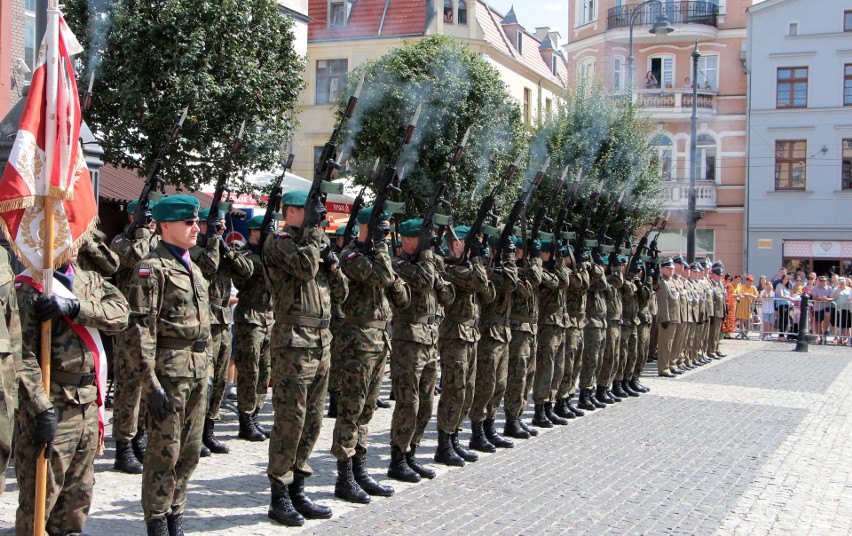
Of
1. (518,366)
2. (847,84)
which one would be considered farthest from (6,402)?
(847,84)

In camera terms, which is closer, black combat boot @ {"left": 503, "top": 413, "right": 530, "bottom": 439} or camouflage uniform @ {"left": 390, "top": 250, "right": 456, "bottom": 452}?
camouflage uniform @ {"left": 390, "top": 250, "right": 456, "bottom": 452}

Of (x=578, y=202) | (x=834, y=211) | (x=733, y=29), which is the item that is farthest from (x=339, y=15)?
(x=834, y=211)

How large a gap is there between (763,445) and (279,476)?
5.61 m

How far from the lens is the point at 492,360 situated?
8586 mm

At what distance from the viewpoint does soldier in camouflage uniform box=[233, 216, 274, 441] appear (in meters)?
8.88

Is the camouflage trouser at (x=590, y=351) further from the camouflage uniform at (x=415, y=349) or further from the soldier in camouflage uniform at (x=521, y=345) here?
the camouflage uniform at (x=415, y=349)

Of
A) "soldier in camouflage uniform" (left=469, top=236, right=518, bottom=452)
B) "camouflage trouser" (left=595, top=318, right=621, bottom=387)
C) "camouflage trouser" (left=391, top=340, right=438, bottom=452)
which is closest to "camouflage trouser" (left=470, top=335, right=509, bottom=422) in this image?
"soldier in camouflage uniform" (left=469, top=236, right=518, bottom=452)

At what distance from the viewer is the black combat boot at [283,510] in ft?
19.7

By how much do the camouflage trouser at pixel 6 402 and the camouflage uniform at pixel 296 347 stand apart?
230 centimetres

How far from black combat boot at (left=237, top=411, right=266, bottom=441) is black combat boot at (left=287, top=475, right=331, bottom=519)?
257cm

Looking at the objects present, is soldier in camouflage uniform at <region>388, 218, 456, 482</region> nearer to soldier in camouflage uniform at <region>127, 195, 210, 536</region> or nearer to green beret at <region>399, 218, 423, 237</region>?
green beret at <region>399, 218, 423, 237</region>

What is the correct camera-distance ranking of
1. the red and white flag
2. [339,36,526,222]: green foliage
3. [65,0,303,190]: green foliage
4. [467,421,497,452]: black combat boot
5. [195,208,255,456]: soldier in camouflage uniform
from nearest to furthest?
the red and white flag
[195,208,255,456]: soldier in camouflage uniform
[467,421,497,452]: black combat boot
[65,0,303,190]: green foliage
[339,36,526,222]: green foliage

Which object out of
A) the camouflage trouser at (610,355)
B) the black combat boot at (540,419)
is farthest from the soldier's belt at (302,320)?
Answer: the camouflage trouser at (610,355)

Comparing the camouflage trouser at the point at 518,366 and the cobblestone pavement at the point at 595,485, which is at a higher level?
the camouflage trouser at the point at 518,366
